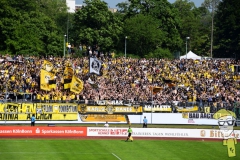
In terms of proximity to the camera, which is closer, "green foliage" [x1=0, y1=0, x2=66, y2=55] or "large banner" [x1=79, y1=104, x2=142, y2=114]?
"large banner" [x1=79, y1=104, x2=142, y2=114]

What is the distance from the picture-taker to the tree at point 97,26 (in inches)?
4186

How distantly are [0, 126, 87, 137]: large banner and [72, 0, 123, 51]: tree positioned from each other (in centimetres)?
5084

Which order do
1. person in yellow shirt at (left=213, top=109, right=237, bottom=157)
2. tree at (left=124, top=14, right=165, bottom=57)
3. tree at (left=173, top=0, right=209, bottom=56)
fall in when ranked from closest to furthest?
1. person in yellow shirt at (left=213, top=109, right=237, bottom=157)
2. tree at (left=124, top=14, right=165, bottom=57)
3. tree at (left=173, top=0, right=209, bottom=56)

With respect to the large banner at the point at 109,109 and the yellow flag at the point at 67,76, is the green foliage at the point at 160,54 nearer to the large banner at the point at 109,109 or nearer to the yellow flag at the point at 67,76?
the yellow flag at the point at 67,76

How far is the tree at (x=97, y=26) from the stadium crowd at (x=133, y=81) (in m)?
26.0

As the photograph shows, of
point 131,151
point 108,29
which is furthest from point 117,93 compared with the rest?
point 108,29

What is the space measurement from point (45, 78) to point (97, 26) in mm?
42046

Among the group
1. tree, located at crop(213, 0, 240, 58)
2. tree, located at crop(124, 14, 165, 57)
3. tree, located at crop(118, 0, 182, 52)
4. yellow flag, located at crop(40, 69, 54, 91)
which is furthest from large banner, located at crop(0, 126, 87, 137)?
tree, located at crop(213, 0, 240, 58)

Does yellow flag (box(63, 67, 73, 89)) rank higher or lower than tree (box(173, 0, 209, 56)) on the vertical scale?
lower

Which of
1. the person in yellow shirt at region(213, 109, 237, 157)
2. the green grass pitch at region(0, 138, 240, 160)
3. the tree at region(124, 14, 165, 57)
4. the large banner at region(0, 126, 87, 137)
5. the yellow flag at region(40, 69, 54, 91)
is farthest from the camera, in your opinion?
the tree at region(124, 14, 165, 57)

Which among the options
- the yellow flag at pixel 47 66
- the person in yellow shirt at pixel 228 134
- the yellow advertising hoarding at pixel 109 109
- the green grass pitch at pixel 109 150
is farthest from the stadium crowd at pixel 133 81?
the green grass pitch at pixel 109 150

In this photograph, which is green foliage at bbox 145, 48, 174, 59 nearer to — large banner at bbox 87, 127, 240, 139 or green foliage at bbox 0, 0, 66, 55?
green foliage at bbox 0, 0, 66, 55

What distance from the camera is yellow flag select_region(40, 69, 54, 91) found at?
68.8m

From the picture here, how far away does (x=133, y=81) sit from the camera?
75188 millimetres
